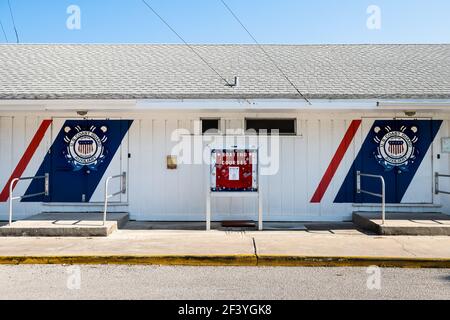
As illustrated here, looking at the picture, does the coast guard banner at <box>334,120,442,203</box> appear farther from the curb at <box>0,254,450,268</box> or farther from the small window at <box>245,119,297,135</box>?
the curb at <box>0,254,450,268</box>

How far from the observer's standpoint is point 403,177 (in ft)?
33.3

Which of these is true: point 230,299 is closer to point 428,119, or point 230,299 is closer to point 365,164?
point 365,164

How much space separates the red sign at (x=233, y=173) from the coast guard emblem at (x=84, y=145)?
288cm

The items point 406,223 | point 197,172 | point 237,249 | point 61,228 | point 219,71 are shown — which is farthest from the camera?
point 219,71

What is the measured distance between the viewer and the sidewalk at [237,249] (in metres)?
6.59

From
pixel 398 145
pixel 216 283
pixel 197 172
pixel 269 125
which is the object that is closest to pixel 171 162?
pixel 197 172

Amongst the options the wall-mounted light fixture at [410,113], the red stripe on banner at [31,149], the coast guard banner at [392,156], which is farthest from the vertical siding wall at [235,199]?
the red stripe on banner at [31,149]

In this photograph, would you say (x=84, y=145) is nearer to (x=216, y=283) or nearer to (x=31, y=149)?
(x=31, y=149)

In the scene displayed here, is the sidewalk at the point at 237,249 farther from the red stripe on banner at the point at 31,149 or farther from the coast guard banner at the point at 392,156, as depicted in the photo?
the red stripe on banner at the point at 31,149

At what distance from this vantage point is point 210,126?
404 inches

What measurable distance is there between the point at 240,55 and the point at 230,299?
31.6 feet

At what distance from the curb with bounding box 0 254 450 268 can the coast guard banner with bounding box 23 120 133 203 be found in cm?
364

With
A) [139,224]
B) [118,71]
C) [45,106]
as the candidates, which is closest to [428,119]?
[139,224]

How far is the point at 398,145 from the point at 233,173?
4.02 metres
